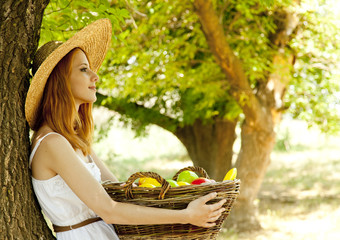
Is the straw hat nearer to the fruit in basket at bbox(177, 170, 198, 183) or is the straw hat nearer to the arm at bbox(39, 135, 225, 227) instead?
the arm at bbox(39, 135, 225, 227)

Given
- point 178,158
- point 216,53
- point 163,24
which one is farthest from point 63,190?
point 178,158

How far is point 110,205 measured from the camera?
6.54 ft

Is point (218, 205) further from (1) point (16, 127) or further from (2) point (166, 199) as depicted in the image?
(1) point (16, 127)

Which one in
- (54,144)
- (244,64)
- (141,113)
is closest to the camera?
(54,144)

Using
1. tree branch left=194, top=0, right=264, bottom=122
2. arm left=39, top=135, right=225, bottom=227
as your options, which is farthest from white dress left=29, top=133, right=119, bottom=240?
tree branch left=194, top=0, right=264, bottom=122

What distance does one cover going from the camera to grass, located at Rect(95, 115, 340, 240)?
7943 mm

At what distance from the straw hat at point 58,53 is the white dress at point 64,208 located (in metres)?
0.20

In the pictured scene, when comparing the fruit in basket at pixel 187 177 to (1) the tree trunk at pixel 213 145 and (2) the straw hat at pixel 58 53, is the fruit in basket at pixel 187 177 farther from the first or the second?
(1) the tree trunk at pixel 213 145

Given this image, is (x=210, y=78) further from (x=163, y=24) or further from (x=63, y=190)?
(x=63, y=190)

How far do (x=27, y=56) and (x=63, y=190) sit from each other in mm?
659

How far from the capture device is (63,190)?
2.11 m

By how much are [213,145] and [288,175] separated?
5.20 meters

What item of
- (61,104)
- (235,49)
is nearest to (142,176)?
(61,104)

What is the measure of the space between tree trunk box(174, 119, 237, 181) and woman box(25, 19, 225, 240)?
659 cm
